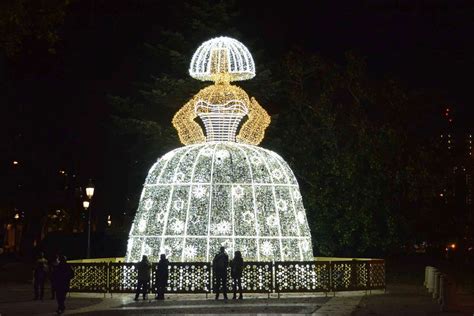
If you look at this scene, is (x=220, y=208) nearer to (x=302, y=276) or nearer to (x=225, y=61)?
(x=302, y=276)

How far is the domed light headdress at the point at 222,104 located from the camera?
2745 cm

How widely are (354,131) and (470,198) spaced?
19.4 meters

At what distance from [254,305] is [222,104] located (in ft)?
24.9

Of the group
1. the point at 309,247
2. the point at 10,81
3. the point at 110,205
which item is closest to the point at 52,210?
the point at 110,205

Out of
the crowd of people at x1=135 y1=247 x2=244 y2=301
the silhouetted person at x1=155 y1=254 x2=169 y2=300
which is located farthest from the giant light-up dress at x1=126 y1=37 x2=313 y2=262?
the silhouetted person at x1=155 y1=254 x2=169 y2=300

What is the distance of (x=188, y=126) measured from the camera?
28234mm

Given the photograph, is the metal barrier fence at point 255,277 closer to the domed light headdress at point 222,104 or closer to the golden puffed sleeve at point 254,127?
the domed light headdress at point 222,104

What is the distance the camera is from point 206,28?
4534 centimetres

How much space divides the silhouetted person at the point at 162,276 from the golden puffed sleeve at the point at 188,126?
5.24 m

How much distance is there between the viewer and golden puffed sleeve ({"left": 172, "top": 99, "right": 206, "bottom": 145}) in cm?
2800

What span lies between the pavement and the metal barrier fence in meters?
0.22

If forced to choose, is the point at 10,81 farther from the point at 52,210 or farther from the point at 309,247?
the point at 309,247

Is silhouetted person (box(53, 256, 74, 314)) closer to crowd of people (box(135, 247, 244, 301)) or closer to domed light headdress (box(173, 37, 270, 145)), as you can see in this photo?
crowd of people (box(135, 247, 244, 301))

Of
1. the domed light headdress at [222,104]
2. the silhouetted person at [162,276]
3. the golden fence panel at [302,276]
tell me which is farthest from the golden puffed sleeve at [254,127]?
the silhouetted person at [162,276]
